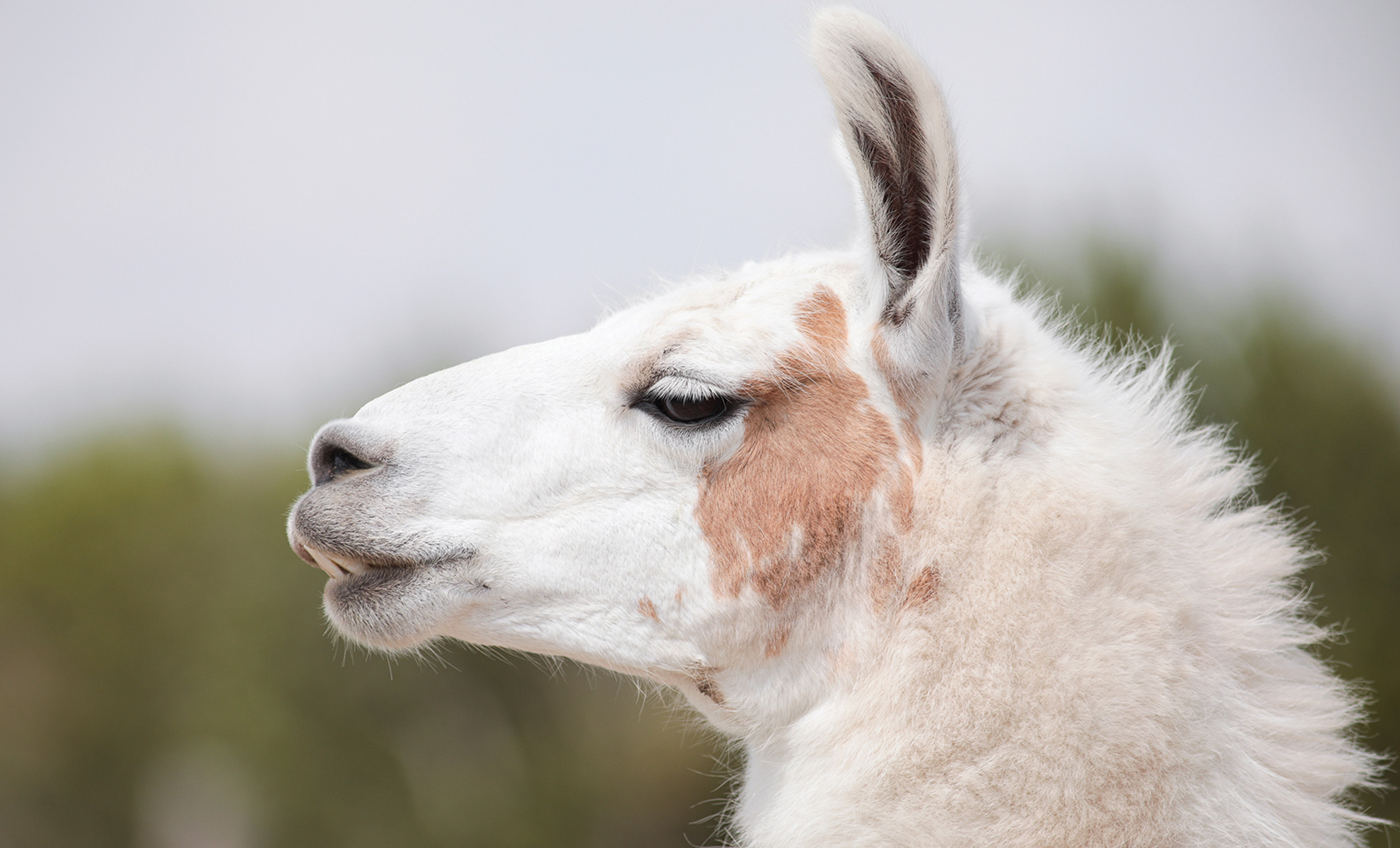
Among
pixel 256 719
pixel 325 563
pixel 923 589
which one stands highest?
pixel 923 589

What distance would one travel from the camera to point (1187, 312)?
1249cm

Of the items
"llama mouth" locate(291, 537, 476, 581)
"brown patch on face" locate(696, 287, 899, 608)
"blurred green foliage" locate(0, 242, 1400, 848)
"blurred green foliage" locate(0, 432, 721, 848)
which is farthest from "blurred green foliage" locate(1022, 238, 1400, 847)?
"llama mouth" locate(291, 537, 476, 581)

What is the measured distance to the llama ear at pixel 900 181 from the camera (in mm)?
1829

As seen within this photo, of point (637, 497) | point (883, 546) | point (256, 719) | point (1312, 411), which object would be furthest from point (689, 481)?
point (256, 719)

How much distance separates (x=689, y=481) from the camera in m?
2.05

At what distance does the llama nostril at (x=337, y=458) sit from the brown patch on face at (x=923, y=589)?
44.0 inches

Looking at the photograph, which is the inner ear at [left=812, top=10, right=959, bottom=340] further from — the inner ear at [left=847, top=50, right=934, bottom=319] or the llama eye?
the llama eye

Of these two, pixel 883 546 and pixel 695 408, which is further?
pixel 695 408


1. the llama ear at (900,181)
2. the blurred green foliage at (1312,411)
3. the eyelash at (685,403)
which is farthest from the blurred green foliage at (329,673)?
the llama ear at (900,181)

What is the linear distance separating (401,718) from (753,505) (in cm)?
1355

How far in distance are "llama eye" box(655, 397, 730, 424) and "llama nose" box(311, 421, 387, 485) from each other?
23.8 inches

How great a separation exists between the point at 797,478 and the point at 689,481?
9.0 inches

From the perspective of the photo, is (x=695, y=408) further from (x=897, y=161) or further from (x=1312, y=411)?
(x=1312, y=411)

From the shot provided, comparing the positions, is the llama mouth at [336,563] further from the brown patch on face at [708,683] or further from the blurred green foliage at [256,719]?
the blurred green foliage at [256,719]
